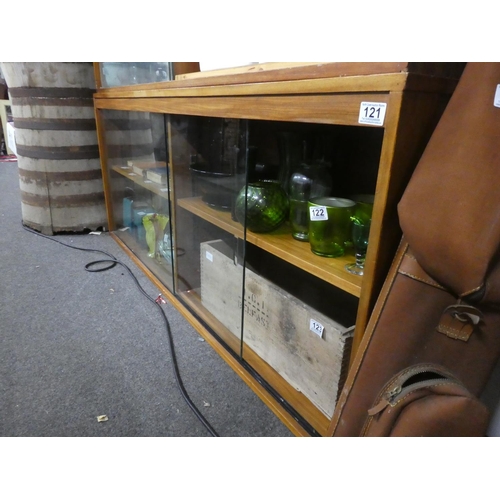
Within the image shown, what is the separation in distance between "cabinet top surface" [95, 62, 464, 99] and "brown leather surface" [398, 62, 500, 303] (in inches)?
2.1

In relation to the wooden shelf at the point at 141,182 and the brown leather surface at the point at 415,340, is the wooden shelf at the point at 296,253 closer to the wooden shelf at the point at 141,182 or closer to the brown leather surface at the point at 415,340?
the brown leather surface at the point at 415,340

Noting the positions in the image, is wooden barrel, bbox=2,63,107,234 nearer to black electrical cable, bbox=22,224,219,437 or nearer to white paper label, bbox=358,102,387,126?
black electrical cable, bbox=22,224,219,437

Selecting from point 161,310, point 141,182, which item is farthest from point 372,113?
point 141,182

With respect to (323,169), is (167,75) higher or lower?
higher

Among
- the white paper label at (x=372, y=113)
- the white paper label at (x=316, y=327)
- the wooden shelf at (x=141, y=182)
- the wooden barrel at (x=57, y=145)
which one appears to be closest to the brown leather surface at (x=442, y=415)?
the white paper label at (x=316, y=327)

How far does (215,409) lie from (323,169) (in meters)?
0.66

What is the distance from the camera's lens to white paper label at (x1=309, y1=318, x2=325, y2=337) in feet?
2.60

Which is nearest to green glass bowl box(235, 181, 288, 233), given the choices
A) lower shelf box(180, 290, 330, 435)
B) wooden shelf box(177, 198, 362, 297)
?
wooden shelf box(177, 198, 362, 297)

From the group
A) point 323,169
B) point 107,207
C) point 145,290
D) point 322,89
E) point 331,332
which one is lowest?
point 145,290

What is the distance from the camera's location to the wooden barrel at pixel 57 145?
186 centimetres

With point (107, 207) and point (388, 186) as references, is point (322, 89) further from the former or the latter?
point (107, 207)

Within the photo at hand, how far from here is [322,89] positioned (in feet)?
2.03

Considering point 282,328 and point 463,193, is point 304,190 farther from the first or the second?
point 463,193
